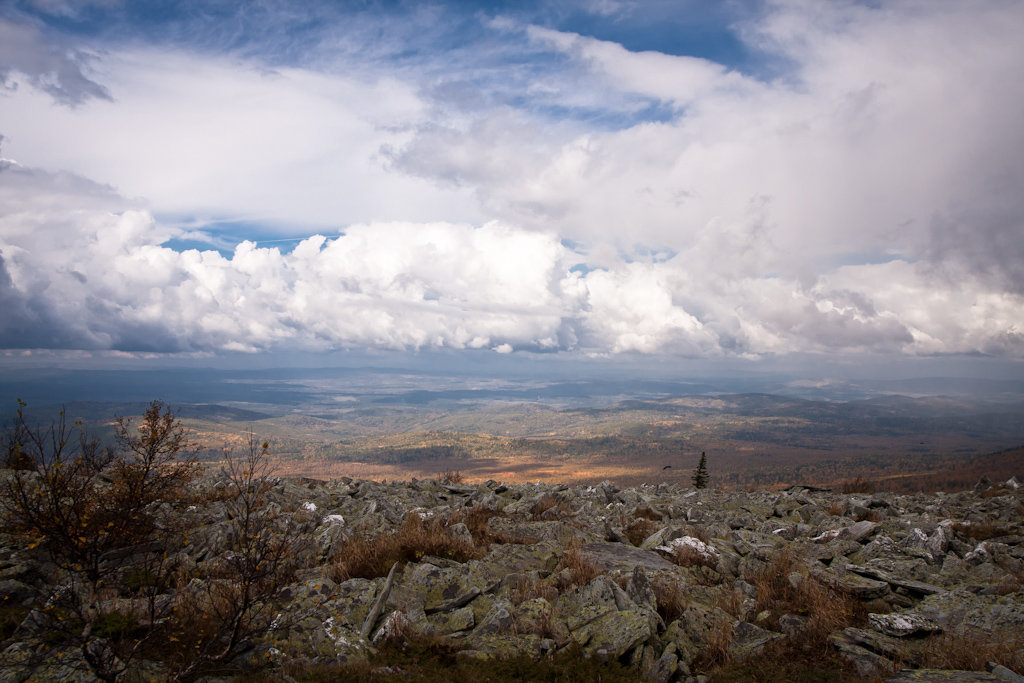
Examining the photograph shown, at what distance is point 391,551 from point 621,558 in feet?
20.0

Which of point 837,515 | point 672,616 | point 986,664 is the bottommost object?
point 837,515

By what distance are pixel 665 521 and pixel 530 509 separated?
531 cm

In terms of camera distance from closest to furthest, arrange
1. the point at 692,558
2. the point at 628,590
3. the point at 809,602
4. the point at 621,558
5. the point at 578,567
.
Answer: the point at 809,602 < the point at 628,590 < the point at 578,567 < the point at 621,558 < the point at 692,558

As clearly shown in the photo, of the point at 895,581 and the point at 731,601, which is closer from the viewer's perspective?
the point at 731,601

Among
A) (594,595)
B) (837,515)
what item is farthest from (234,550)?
(837,515)

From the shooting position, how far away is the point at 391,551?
12.1 metres

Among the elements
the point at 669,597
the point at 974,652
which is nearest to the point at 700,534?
the point at 669,597

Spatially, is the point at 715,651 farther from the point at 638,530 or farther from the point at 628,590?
the point at 638,530

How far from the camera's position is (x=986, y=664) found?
23.3ft

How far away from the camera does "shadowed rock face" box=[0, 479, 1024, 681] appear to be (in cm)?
834

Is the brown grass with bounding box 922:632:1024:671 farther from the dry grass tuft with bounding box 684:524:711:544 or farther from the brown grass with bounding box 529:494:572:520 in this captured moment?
the brown grass with bounding box 529:494:572:520

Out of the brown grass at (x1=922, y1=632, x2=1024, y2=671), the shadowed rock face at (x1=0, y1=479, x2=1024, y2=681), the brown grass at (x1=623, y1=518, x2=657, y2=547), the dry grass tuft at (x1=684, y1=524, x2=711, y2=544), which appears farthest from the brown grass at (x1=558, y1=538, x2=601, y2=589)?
the brown grass at (x1=922, y1=632, x2=1024, y2=671)

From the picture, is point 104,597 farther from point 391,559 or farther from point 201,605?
point 391,559

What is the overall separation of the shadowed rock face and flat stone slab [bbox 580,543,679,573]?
2.7 inches
